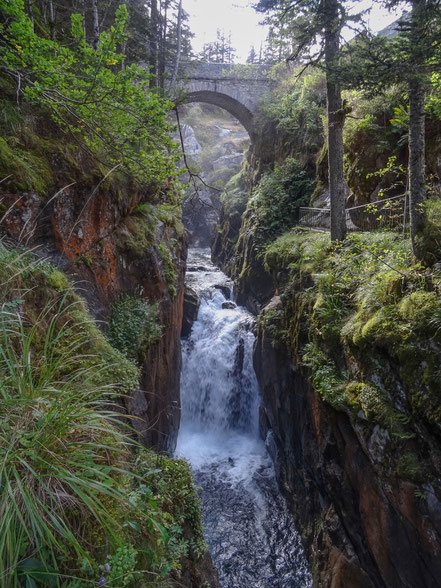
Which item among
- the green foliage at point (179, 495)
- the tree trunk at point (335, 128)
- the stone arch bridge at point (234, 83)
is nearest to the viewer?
the green foliage at point (179, 495)

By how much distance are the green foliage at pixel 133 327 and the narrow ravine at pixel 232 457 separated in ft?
11.7

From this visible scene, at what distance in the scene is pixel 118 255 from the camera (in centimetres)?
650

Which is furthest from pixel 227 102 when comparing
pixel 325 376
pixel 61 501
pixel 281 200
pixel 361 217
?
pixel 61 501

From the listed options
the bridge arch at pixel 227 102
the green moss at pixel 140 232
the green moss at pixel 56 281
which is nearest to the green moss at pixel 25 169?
the green moss at pixel 56 281

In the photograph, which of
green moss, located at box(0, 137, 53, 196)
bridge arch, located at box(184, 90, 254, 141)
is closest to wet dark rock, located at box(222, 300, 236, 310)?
green moss, located at box(0, 137, 53, 196)

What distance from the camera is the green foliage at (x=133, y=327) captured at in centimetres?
584

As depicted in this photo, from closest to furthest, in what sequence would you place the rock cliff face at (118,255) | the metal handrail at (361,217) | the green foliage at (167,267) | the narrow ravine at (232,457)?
the rock cliff face at (118,255), the narrow ravine at (232,457), the metal handrail at (361,217), the green foliage at (167,267)

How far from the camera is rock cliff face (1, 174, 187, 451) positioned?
4.74 meters

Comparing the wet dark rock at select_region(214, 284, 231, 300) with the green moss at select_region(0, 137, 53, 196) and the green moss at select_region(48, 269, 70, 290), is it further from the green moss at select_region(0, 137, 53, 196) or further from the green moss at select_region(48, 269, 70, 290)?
the green moss at select_region(48, 269, 70, 290)

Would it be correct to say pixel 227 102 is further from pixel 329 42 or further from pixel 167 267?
pixel 167 267

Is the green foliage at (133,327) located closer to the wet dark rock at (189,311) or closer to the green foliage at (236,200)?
the wet dark rock at (189,311)

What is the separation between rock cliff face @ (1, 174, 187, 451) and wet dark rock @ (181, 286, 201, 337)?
12.2 feet

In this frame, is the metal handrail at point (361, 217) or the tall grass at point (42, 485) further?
the metal handrail at point (361, 217)

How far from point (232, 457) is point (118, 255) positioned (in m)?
7.18
